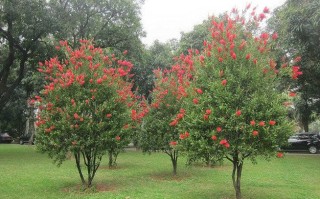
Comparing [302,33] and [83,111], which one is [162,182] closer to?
[83,111]

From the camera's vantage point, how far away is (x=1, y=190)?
11.9 m

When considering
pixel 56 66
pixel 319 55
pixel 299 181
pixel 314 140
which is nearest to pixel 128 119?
pixel 56 66

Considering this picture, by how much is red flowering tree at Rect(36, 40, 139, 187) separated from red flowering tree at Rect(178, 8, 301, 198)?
2875 mm

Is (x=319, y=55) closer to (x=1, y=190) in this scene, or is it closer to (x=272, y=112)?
(x=272, y=112)

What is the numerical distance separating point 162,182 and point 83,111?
4740 millimetres

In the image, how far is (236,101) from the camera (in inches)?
361

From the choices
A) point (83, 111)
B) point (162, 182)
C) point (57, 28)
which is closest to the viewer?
point (83, 111)

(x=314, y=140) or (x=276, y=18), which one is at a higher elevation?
(x=276, y=18)

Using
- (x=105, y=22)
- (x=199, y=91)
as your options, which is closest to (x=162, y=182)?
(x=199, y=91)

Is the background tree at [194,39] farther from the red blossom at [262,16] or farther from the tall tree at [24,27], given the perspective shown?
the red blossom at [262,16]

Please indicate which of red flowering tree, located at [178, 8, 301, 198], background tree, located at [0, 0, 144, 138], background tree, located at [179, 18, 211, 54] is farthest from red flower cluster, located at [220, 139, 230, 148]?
background tree, located at [179, 18, 211, 54]

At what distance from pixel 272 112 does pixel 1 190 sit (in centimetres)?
956

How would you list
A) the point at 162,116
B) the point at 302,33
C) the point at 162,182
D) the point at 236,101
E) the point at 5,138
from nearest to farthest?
the point at 236,101 → the point at 162,182 → the point at 162,116 → the point at 302,33 → the point at 5,138

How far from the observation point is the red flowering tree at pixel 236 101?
8945 millimetres
